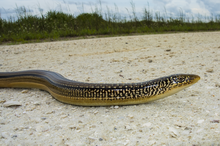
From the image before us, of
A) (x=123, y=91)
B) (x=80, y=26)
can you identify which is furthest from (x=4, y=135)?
(x=80, y=26)

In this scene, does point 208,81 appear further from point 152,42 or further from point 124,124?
point 152,42

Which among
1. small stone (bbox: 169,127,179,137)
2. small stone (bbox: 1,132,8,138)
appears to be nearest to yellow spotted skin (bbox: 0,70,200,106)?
small stone (bbox: 169,127,179,137)

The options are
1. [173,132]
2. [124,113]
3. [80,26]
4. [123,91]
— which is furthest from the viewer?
[80,26]

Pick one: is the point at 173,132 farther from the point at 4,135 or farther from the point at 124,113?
the point at 4,135

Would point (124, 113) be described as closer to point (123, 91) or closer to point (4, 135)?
point (123, 91)

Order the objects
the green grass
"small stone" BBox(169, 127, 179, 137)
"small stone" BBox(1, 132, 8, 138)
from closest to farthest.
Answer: "small stone" BBox(169, 127, 179, 137) → "small stone" BBox(1, 132, 8, 138) → the green grass

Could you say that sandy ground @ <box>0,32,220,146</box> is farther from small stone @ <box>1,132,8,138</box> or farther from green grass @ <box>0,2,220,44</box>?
green grass @ <box>0,2,220,44</box>

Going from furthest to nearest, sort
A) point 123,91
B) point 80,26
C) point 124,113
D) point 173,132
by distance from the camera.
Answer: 1. point 80,26
2. point 123,91
3. point 124,113
4. point 173,132

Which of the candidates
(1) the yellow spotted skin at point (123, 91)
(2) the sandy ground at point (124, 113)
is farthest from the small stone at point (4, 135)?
(1) the yellow spotted skin at point (123, 91)

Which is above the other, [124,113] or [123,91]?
[123,91]

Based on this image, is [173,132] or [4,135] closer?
[173,132]

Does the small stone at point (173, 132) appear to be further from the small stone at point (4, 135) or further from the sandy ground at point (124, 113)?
the small stone at point (4, 135)

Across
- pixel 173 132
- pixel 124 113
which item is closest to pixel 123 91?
pixel 124 113

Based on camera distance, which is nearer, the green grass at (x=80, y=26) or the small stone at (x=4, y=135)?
the small stone at (x=4, y=135)
